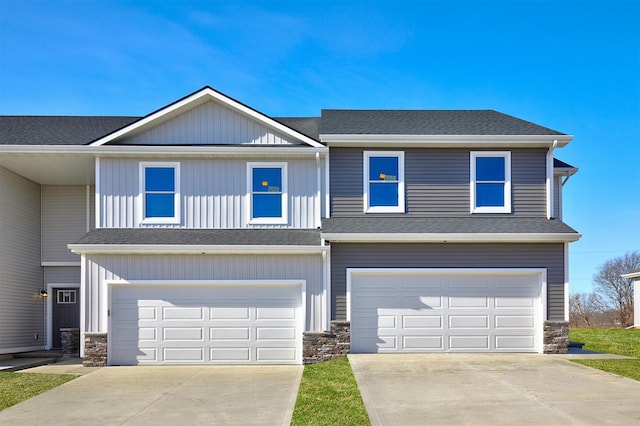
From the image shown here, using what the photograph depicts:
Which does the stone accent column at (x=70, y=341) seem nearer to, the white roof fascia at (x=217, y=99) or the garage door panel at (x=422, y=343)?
the white roof fascia at (x=217, y=99)

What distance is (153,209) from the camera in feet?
48.0

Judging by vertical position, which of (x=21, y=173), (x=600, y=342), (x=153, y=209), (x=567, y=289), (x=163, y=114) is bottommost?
(x=600, y=342)

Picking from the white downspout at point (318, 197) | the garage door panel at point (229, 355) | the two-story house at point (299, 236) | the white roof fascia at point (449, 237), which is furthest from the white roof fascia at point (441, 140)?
the garage door panel at point (229, 355)

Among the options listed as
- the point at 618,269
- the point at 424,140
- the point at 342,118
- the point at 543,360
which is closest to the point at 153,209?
the point at 342,118

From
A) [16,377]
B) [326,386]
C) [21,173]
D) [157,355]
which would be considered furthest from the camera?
[21,173]

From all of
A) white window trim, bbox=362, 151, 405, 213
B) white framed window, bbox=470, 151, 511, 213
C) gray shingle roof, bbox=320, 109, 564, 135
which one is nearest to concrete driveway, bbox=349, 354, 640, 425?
white window trim, bbox=362, 151, 405, 213

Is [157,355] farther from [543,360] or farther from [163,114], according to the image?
[543,360]

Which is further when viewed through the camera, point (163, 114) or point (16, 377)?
point (163, 114)

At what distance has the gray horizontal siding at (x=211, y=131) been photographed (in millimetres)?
14812

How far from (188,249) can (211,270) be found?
31.7 inches

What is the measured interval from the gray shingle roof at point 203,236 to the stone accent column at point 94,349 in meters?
2.36

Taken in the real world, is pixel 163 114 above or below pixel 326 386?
above

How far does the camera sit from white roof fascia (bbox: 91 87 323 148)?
47.3 ft

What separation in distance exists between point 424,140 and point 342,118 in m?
2.97
